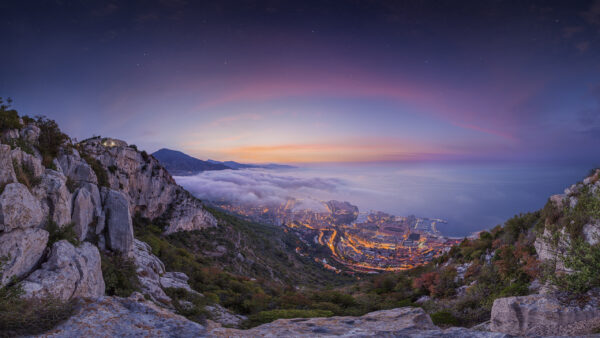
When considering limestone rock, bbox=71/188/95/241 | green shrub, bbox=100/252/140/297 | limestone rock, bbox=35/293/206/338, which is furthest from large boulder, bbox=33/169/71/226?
limestone rock, bbox=35/293/206/338

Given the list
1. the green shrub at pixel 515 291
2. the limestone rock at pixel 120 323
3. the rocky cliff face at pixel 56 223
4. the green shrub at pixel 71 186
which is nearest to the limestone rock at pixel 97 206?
the rocky cliff face at pixel 56 223

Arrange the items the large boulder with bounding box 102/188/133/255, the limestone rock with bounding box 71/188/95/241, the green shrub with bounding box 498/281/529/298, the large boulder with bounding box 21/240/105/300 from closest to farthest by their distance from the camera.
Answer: the large boulder with bounding box 21/240/105/300 < the limestone rock with bounding box 71/188/95/241 < the green shrub with bounding box 498/281/529/298 < the large boulder with bounding box 102/188/133/255

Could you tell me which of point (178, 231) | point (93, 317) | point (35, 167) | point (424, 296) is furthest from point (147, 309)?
point (178, 231)

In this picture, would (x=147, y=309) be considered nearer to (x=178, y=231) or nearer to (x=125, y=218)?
(x=125, y=218)

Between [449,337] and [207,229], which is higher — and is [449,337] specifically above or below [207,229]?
above

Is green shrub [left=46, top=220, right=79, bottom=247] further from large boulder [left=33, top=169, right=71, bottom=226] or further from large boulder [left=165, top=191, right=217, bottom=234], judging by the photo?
large boulder [left=165, top=191, right=217, bottom=234]

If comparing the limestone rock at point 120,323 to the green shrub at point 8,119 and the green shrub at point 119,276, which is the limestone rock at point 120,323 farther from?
the green shrub at point 8,119

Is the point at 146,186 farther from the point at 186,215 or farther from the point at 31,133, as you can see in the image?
the point at 31,133
